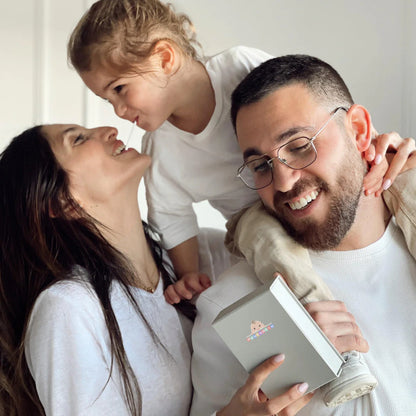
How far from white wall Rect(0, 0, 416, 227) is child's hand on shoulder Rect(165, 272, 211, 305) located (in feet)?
5.75

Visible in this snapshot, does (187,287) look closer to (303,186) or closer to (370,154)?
(303,186)

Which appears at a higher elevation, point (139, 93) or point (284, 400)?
point (139, 93)

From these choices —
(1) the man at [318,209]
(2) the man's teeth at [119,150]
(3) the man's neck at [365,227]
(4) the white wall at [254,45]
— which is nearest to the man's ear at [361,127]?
(1) the man at [318,209]

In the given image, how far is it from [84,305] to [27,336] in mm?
156

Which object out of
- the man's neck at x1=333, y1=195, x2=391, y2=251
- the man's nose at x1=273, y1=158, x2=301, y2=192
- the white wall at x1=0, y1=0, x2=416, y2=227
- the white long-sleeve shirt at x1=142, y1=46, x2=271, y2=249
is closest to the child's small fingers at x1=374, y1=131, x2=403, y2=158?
the man's neck at x1=333, y1=195, x2=391, y2=251

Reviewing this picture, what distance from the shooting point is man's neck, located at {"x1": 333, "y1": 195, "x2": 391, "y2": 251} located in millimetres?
1576

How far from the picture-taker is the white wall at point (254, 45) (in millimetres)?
3291

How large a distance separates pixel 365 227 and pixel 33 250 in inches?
33.0

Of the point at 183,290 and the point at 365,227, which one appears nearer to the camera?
the point at 365,227

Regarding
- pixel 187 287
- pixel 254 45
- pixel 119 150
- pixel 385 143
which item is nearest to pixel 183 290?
pixel 187 287

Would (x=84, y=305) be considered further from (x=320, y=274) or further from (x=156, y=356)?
(x=320, y=274)

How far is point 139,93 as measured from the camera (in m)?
1.78

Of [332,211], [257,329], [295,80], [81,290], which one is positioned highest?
[295,80]

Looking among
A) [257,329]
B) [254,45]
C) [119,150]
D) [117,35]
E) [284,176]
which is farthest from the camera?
[254,45]
